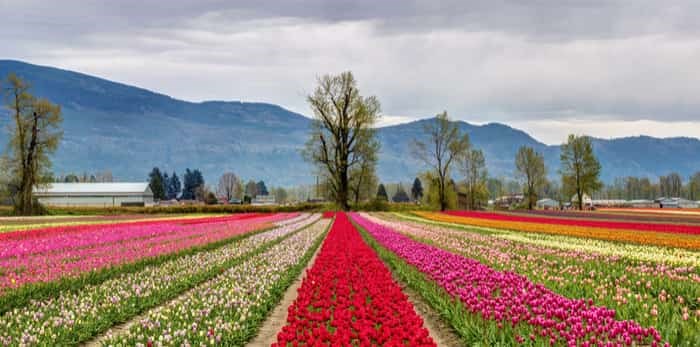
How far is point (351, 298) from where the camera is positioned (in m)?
10.4

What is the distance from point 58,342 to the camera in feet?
25.9

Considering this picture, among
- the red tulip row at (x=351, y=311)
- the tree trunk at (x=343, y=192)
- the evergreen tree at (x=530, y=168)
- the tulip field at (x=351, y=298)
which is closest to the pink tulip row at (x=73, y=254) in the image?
the tulip field at (x=351, y=298)

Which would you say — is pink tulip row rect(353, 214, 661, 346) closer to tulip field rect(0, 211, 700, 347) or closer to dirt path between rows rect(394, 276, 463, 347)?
tulip field rect(0, 211, 700, 347)

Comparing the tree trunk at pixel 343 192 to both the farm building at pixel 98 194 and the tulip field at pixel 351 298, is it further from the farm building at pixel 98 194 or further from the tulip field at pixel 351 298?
the farm building at pixel 98 194

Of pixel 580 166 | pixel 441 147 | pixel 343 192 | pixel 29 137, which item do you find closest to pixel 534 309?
pixel 343 192

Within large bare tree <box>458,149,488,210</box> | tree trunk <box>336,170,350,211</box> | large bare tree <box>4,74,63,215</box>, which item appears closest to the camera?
large bare tree <box>4,74,63,215</box>

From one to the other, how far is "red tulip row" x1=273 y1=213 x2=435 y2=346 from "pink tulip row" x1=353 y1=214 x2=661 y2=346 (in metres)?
1.27

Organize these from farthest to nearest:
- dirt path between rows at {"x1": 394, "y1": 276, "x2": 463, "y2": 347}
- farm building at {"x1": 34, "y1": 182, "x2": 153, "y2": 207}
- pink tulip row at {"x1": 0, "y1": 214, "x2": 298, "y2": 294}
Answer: farm building at {"x1": 34, "y1": 182, "x2": 153, "y2": 207} → pink tulip row at {"x1": 0, "y1": 214, "x2": 298, "y2": 294} → dirt path between rows at {"x1": 394, "y1": 276, "x2": 463, "y2": 347}

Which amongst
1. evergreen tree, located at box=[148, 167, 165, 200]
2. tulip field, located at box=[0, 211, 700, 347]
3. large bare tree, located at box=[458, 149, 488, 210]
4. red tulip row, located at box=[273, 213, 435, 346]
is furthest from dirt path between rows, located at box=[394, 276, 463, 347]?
evergreen tree, located at box=[148, 167, 165, 200]

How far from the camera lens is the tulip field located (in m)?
7.38

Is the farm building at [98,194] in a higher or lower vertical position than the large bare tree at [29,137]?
lower

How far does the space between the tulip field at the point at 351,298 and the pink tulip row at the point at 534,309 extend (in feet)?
0.10

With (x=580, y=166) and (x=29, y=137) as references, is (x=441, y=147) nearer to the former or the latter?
(x=580, y=166)

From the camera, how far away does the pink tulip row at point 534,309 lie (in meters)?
6.81
